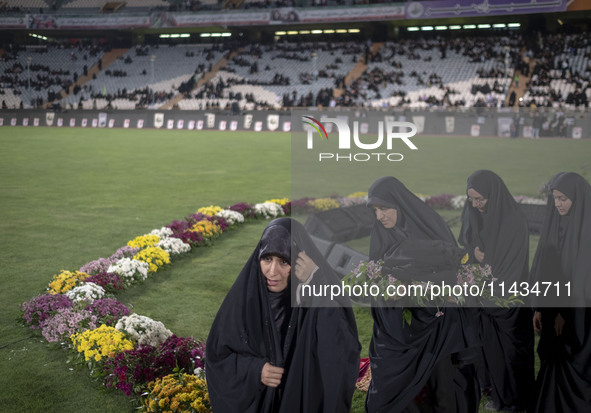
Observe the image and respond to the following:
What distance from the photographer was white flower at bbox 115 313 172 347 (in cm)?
611

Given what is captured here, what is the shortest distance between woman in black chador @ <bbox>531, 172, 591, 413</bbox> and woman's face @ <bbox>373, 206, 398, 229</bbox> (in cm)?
128

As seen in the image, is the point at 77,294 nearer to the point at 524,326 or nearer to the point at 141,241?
the point at 141,241

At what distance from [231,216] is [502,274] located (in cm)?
805

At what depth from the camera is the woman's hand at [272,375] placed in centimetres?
353

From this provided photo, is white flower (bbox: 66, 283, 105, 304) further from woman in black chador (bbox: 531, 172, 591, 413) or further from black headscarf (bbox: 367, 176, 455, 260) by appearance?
woman in black chador (bbox: 531, 172, 591, 413)

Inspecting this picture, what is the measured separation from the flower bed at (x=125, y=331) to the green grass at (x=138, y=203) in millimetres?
169

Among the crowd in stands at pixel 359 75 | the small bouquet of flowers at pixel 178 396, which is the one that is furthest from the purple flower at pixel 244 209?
the crowd in stands at pixel 359 75

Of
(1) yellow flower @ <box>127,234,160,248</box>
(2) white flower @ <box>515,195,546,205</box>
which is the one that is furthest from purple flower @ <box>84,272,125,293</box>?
(2) white flower @ <box>515,195,546,205</box>

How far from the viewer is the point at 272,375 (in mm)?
3537

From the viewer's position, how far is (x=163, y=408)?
187 inches

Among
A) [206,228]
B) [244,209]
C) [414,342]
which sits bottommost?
[206,228]

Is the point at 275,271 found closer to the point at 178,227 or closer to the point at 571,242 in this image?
the point at 571,242

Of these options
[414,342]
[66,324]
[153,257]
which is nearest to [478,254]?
[414,342]

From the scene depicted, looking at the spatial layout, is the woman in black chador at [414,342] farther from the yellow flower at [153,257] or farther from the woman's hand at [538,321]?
the yellow flower at [153,257]
